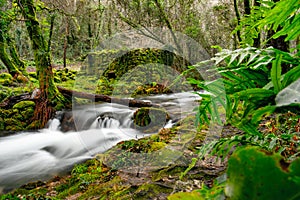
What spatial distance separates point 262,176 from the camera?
0.29 metres

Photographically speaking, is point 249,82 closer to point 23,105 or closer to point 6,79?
point 23,105

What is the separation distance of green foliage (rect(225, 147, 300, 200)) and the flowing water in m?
3.51

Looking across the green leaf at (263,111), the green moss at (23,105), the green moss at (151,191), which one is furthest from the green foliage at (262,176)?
the green moss at (23,105)

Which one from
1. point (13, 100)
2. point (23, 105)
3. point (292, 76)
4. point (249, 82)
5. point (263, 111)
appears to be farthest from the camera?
point (13, 100)

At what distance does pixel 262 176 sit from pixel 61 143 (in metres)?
4.99

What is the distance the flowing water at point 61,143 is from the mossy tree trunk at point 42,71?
0.40 meters

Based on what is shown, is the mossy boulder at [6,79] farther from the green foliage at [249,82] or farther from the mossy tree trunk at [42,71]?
the green foliage at [249,82]

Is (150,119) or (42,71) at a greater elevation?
(42,71)

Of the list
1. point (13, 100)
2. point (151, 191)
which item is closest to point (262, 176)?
point (151, 191)

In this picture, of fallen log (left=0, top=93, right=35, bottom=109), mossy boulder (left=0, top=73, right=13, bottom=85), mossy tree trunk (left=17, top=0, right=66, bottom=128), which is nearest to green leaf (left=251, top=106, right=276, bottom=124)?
mossy tree trunk (left=17, top=0, right=66, bottom=128)

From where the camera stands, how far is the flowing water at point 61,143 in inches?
141

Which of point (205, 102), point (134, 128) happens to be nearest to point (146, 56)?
point (134, 128)

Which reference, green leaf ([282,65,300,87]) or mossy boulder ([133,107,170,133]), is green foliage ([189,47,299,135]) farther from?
mossy boulder ([133,107,170,133])

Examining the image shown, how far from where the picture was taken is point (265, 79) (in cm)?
77
